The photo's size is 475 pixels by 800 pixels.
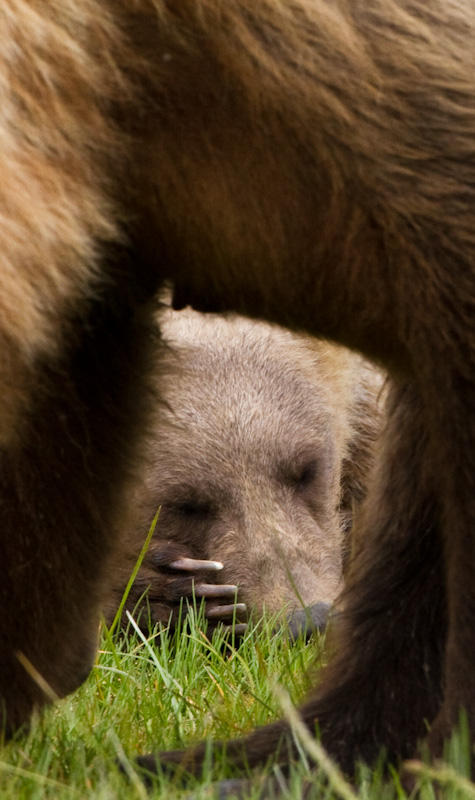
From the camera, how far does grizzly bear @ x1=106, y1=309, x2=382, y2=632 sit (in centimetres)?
440

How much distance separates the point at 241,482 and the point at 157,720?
6.70 ft

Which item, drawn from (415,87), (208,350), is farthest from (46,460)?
(208,350)

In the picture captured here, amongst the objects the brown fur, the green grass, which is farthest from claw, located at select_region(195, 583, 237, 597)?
the brown fur

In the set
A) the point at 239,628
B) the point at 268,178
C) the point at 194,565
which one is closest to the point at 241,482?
A: the point at 194,565

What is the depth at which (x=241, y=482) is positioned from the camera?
4.52 meters

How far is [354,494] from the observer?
5.15 metres

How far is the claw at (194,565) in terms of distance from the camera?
14.3 feet

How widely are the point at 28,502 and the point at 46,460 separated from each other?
0.25 feet

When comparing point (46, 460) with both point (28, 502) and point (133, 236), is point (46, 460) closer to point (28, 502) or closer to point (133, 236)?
point (28, 502)

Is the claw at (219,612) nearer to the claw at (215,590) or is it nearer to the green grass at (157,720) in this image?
the claw at (215,590)

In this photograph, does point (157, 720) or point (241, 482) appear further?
point (241, 482)

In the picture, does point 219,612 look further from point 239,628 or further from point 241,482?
point 241,482

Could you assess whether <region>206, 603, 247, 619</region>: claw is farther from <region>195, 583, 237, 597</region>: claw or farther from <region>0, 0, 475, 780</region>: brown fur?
<region>0, 0, 475, 780</region>: brown fur

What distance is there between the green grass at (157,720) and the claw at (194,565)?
93 centimetres
